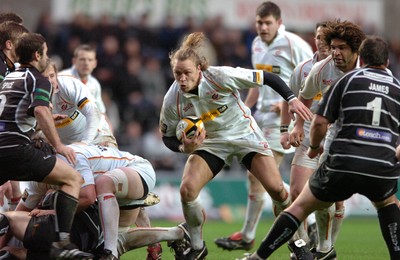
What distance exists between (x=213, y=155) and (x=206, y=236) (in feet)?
12.4

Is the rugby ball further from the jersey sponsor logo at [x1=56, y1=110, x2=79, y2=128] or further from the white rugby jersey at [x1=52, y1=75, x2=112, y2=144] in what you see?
the jersey sponsor logo at [x1=56, y1=110, x2=79, y2=128]

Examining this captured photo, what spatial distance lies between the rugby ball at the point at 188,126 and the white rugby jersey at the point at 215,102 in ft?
0.52

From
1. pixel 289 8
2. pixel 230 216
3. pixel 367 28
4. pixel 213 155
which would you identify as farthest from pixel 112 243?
pixel 367 28

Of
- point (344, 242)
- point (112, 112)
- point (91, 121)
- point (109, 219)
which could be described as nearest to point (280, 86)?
point (109, 219)

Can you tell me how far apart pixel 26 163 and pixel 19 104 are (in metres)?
0.48

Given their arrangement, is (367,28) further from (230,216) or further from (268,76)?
(268,76)

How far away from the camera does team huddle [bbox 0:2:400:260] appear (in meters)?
6.19

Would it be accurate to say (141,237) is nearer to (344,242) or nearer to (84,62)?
(344,242)

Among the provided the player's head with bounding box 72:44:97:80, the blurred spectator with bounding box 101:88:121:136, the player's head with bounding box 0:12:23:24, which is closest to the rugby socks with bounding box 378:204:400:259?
the player's head with bounding box 0:12:23:24

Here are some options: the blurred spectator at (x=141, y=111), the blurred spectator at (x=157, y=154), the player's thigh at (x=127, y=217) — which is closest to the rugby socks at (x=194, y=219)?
the player's thigh at (x=127, y=217)

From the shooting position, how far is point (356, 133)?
613cm

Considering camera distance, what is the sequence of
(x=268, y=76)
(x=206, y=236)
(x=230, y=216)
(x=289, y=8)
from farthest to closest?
(x=289, y=8) → (x=230, y=216) → (x=206, y=236) → (x=268, y=76)

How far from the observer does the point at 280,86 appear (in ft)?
24.3

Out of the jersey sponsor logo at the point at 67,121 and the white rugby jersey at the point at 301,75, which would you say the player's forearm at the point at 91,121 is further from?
the white rugby jersey at the point at 301,75
